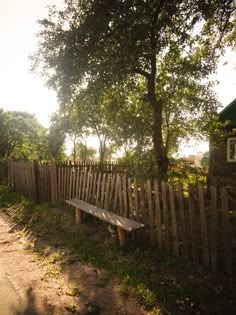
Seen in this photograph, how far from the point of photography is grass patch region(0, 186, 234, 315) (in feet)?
10.8

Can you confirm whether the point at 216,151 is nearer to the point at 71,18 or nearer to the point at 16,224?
the point at 71,18

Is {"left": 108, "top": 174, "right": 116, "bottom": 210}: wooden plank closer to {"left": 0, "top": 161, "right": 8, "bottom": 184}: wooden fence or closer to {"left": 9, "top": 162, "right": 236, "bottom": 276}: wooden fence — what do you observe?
{"left": 9, "top": 162, "right": 236, "bottom": 276}: wooden fence

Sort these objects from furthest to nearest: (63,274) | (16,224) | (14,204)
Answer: (14,204) < (16,224) < (63,274)

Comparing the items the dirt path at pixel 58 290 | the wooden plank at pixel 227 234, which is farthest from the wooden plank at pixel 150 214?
the wooden plank at pixel 227 234

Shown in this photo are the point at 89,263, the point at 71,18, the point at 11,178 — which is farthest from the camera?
the point at 11,178

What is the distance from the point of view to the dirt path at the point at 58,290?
130 inches

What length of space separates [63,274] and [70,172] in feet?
12.9

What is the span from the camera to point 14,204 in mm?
9750

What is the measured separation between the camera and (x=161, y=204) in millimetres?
6945

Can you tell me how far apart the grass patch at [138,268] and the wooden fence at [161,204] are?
32 cm

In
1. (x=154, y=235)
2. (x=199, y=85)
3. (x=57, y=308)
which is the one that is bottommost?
(x=57, y=308)

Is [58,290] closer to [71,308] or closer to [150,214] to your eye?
[71,308]

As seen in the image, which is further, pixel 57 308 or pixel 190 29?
pixel 190 29

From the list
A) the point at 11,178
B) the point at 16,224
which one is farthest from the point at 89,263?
the point at 11,178
